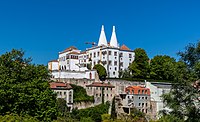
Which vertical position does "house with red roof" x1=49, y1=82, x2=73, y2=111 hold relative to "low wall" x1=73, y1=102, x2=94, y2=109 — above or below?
above

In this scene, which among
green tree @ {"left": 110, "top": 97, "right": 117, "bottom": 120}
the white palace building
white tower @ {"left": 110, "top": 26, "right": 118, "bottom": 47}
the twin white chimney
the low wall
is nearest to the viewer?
green tree @ {"left": 110, "top": 97, "right": 117, "bottom": 120}

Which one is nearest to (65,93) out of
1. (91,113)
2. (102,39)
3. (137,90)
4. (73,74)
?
(91,113)

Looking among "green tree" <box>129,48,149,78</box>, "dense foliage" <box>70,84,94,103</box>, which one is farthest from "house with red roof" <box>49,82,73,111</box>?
"green tree" <box>129,48,149,78</box>

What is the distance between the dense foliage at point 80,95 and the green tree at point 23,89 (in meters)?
25.8

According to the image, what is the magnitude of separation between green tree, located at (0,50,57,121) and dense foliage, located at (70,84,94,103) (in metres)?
25.8

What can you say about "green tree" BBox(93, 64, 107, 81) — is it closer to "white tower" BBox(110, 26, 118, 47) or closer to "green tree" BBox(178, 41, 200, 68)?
"white tower" BBox(110, 26, 118, 47)

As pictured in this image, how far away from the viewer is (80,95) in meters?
56.8

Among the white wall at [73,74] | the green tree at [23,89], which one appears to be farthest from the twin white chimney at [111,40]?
the green tree at [23,89]

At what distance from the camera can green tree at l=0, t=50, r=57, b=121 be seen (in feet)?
88.0

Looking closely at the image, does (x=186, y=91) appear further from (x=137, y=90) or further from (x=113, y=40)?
(x=113, y=40)

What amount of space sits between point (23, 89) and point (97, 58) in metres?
45.0

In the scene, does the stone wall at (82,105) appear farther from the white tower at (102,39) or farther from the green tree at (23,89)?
the green tree at (23,89)

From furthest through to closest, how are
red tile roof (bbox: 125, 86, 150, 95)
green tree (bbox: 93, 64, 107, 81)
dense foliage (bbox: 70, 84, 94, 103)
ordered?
green tree (bbox: 93, 64, 107, 81) → red tile roof (bbox: 125, 86, 150, 95) → dense foliage (bbox: 70, 84, 94, 103)

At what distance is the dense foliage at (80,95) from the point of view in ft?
183
